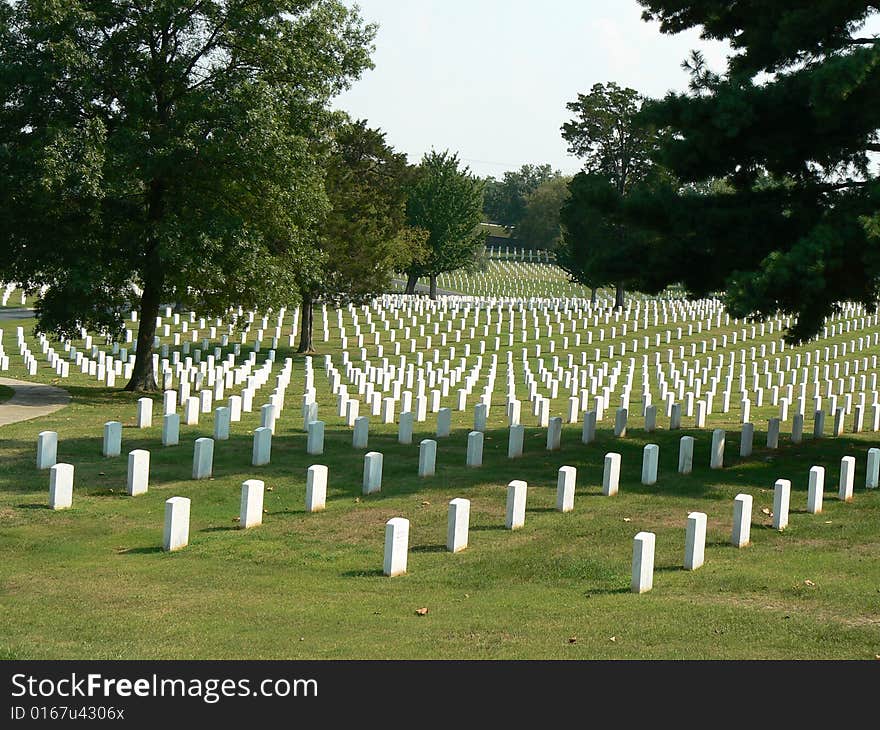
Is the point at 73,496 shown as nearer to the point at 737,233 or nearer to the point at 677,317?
the point at 737,233

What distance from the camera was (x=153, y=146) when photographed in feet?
68.2

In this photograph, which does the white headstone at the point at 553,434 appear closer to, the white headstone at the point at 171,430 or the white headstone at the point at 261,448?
the white headstone at the point at 261,448

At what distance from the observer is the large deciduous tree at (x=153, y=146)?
20.1 meters

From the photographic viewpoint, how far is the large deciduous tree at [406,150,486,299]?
6644 cm

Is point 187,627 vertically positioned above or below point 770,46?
below

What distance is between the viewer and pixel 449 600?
28.3 feet

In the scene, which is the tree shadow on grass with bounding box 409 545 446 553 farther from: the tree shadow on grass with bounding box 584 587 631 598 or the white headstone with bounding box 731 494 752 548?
the white headstone with bounding box 731 494 752 548

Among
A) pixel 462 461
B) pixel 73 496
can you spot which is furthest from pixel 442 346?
pixel 73 496

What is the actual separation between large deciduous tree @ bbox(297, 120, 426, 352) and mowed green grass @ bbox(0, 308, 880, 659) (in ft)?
59.9

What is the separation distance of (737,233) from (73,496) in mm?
9373

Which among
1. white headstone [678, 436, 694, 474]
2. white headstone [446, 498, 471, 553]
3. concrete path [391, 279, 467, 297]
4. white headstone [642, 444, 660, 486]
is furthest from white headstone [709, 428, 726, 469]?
concrete path [391, 279, 467, 297]

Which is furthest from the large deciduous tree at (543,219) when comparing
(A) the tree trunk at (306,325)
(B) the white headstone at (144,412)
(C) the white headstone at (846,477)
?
(C) the white headstone at (846,477)

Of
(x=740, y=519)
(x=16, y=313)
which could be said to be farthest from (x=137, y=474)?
(x=16, y=313)

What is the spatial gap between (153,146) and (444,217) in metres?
46.9
